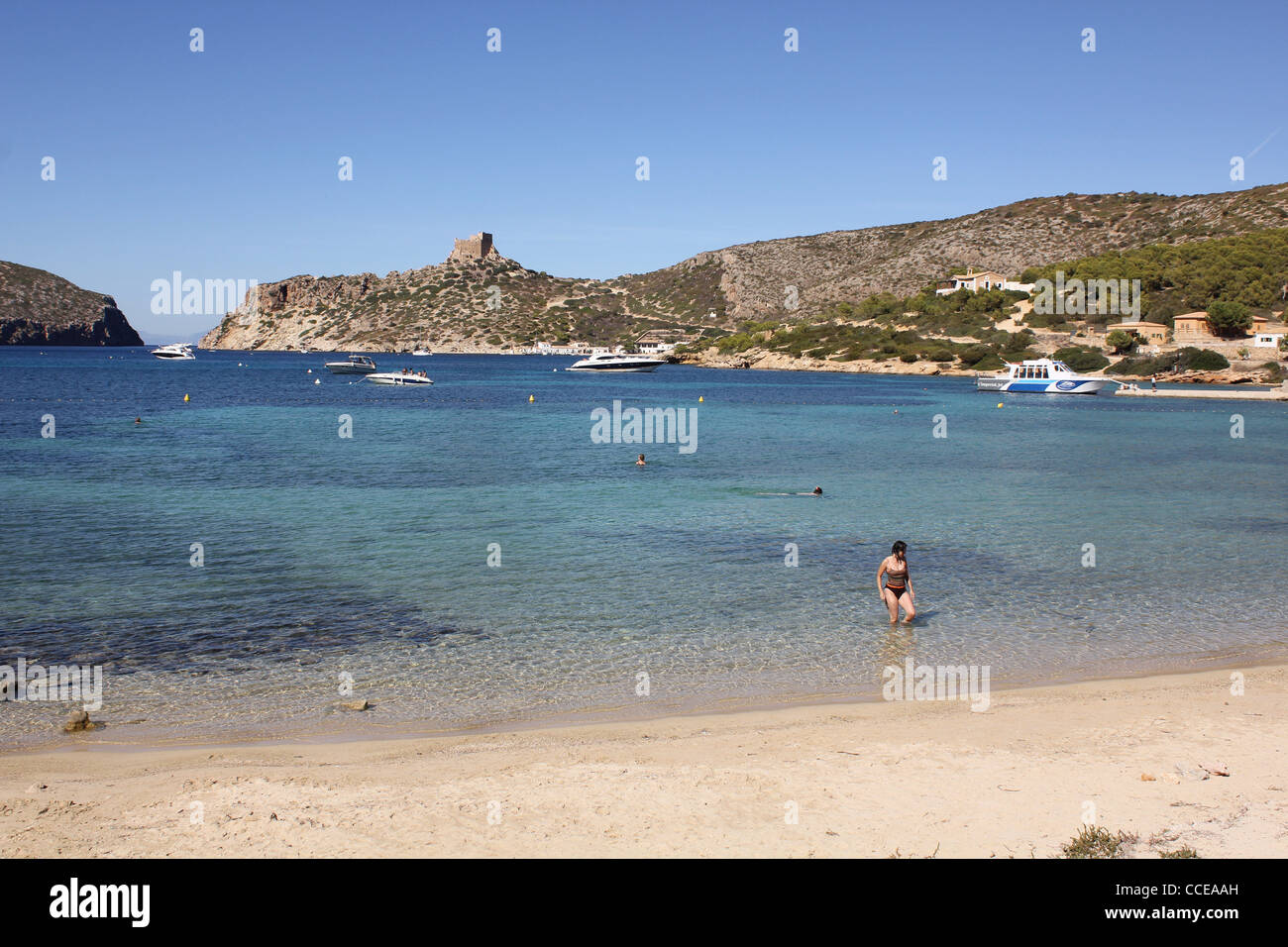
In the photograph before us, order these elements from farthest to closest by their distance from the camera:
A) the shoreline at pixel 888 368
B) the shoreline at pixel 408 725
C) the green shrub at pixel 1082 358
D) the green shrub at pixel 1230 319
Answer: the green shrub at pixel 1082 358, the green shrub at pixel 1230 319, the shoreline at pixel 888 368, the shoreline at pixel 408 725

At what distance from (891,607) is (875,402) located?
190 feet

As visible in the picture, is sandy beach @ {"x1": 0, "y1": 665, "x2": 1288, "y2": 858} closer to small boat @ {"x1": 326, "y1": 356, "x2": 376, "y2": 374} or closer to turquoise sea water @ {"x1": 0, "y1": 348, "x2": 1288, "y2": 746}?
turquoise sea water @ {"x1": 0, "y1": 348, "x2": 1288, "y2": 746}

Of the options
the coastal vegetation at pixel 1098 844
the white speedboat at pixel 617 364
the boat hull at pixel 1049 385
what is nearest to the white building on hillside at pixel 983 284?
the white speedboat at pixel 617 364

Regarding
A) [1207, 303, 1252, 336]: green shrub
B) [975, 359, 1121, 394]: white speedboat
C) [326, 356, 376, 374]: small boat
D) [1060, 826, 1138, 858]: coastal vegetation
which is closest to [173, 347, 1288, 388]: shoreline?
[975, 359, 1121, 394]: white speedboat

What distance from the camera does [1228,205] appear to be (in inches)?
5330

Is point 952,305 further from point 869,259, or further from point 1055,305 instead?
point 869,259

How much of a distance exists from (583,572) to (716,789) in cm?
968

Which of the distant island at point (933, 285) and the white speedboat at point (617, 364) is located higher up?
the distant island at point (933, 285)

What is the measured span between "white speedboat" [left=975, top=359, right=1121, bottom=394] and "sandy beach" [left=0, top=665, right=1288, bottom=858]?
77195 mm

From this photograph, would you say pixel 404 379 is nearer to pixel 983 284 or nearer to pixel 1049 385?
pixel 1049 385

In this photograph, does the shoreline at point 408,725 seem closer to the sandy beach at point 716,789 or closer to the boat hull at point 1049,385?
the sandy beach at point 716,789

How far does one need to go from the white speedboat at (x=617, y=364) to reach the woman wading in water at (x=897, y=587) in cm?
11210

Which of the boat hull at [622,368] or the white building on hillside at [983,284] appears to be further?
the boat hull at [622,368]

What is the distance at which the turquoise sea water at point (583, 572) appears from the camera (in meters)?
11.6
